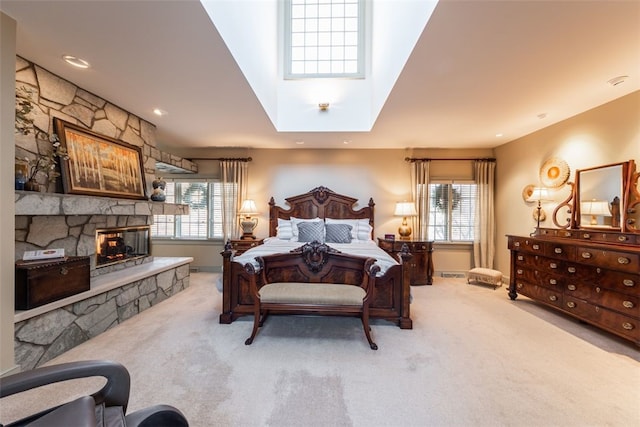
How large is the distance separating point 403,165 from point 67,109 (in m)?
4.92

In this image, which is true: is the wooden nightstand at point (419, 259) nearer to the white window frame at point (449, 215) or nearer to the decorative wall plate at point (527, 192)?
the white window frame at point (449, 215)

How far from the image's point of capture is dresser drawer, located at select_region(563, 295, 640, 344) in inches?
88.6

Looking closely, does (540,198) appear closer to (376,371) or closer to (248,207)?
(376,371)

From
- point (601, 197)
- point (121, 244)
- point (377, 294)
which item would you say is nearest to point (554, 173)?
point (601, 197)

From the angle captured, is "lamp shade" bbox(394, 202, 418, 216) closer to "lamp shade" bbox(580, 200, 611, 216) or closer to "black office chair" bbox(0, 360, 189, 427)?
"lamp shade" bbox(580, 200, 611, 216)

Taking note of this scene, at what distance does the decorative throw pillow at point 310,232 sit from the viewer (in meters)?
4.09

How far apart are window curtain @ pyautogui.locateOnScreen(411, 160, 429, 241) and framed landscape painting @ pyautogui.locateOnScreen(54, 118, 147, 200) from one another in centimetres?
452

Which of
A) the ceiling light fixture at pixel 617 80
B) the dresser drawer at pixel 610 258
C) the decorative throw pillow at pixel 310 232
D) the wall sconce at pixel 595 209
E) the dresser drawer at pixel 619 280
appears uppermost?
the ceiling light fixture at pixel 617 80

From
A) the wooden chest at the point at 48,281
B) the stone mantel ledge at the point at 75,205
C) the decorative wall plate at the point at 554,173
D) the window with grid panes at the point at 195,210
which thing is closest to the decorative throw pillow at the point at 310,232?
the window with grid panes at the point at 195,210

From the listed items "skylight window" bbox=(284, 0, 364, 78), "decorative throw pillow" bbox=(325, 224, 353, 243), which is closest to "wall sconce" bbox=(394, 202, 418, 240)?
"decorative throw pillow" bbox=(325, 224, 353, 243)

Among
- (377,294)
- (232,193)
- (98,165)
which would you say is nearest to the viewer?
(377,294)

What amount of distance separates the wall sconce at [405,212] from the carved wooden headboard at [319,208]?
0.50 m

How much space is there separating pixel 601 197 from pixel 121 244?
239 inches

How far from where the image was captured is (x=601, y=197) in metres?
3.01
